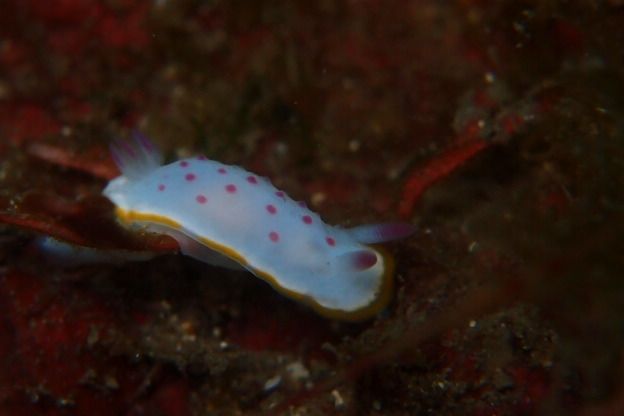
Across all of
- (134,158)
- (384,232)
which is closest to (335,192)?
(384,232)

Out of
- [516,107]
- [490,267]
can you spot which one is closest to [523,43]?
[516,107]

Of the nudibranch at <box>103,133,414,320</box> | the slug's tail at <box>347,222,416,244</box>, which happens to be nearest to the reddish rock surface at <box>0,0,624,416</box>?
the nudibranch at <box>103,133,414,320</box>

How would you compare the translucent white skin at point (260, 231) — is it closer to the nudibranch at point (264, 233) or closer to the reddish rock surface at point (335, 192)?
the nudibranch at point (264, 233)

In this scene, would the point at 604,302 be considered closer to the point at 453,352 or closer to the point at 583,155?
the point at 453,352

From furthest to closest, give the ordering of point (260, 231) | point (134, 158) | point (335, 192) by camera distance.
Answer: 1. point (335, 192)
2. point (134, 158)
3. point (260, 231)

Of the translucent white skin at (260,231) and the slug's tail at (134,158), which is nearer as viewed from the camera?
the translucent white skin at (260,231)

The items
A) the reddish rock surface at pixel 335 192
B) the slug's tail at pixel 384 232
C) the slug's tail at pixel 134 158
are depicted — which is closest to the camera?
the reddish rock surface at pixel 335 192

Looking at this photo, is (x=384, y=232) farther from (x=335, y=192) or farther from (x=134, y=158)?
(x=335, y=192)

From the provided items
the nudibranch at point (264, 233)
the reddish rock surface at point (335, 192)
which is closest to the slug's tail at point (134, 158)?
the nudibranch at point (264, 233)
